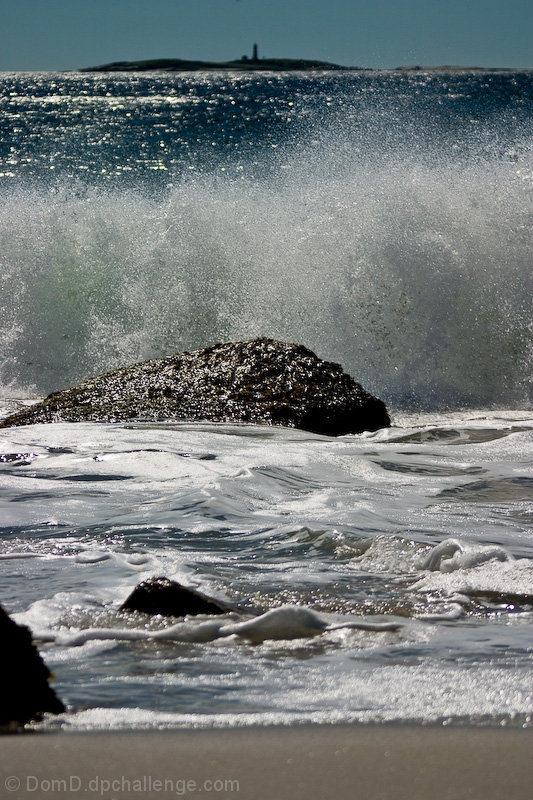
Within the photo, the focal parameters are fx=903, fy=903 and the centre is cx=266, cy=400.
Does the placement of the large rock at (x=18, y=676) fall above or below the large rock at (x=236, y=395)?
above

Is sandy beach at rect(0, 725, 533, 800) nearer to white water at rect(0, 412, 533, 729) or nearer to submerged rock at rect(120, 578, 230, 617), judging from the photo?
white water at rect(0, 412, 533, 729)

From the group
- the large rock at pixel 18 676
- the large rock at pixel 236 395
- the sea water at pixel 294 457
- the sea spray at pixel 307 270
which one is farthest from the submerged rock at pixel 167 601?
the sea spray at pixel 307 270

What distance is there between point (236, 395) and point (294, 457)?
1.06 m

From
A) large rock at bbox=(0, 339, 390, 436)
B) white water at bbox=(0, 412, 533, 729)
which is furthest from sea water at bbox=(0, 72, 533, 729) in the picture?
large rock at bbox=(0, 339, 390, 436)

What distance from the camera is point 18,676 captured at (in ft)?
4.83

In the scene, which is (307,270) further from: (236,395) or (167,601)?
(167,601)

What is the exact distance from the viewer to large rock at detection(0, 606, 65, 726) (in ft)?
4.76

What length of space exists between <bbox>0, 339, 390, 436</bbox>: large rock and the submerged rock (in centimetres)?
299

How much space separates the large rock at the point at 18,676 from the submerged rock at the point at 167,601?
69 centimetres

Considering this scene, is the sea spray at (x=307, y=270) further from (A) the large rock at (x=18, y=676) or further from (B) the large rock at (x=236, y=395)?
(A) the large rock at (x=18, y=676)

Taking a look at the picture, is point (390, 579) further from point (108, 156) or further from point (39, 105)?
point (39, 105)

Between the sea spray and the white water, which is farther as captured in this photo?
the sea spray

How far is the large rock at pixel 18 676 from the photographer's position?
1.45m

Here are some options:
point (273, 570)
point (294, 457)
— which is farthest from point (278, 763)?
point (294, 457)
